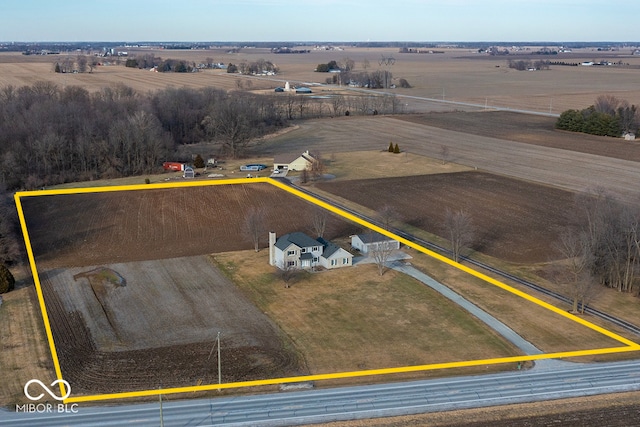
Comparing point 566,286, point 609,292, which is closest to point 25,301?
point 566,286

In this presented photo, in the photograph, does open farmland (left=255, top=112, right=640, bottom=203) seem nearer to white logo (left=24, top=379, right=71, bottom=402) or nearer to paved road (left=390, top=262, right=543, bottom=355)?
paved road (left=390, top=262, right=543, bottom=355)

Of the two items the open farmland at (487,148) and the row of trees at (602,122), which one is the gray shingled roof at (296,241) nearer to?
the open farmland at (487,148)

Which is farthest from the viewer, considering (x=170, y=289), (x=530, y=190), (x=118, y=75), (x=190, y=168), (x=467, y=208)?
(x=118, y=75)

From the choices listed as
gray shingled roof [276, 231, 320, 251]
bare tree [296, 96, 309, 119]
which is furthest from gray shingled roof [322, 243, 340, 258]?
bare tree [296, 96, 309, 119]

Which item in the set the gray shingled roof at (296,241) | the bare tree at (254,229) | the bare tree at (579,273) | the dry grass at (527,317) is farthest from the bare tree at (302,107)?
the bare tree at (579,273)

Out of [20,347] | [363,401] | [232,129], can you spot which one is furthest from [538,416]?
[232,129]

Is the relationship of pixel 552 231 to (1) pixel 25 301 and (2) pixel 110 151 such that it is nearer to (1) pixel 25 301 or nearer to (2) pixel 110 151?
(1) pixel 25 301
